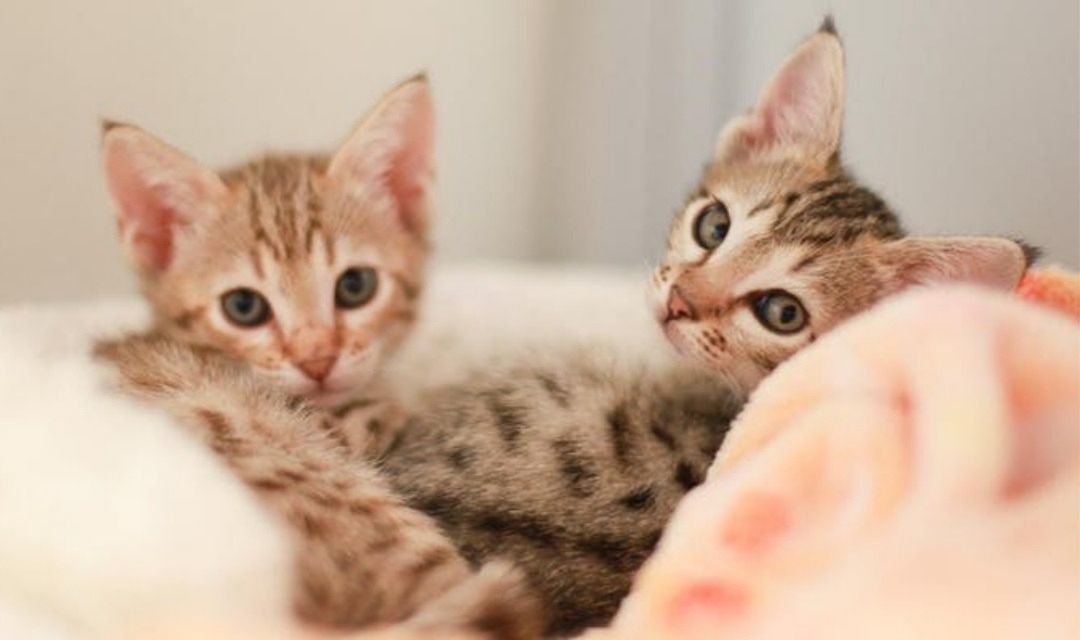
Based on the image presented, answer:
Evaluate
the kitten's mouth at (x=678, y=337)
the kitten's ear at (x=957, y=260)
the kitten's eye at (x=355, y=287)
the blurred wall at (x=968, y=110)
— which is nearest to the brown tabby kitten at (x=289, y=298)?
the kitten's eye at (x=355, y=287)

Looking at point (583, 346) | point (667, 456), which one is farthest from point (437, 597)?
point (583, 346)

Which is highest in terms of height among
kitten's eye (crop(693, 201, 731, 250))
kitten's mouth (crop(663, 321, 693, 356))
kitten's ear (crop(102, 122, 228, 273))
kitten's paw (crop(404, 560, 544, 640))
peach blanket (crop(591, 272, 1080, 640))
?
kitten's ear (crop(102, 122, 228, 273))

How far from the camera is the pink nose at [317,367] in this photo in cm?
97

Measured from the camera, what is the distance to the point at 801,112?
1.02 meters

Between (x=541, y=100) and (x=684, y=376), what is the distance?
3.53 feet

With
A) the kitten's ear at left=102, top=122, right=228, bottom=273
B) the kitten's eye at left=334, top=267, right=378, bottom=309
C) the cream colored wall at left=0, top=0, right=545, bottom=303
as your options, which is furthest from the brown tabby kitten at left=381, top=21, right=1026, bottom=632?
the cream colored wall at left=0, top=0, right=545, bottom=303

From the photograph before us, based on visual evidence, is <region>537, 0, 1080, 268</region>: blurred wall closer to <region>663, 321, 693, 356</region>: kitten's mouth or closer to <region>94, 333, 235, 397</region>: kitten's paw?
<region>663, 321, 693, 356</region>: kitten's mouth

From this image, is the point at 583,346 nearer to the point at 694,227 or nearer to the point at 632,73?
the point at 694,227

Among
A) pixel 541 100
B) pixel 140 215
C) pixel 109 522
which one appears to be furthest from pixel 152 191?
pixel 541 100

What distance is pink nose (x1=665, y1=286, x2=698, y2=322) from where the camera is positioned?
952 millimetres

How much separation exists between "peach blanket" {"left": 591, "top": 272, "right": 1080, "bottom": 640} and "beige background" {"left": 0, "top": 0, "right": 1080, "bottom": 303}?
2.60 ft

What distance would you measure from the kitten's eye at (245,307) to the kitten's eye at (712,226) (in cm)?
37

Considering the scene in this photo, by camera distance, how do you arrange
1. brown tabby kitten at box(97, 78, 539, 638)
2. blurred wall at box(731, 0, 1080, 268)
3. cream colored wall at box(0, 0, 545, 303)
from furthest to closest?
cream colored wall at box(0, 0, 545, 303) → blurred wall at box(731, 0, 1080, 268) → brown tabby kitten at box(97, 78, 539, 638)

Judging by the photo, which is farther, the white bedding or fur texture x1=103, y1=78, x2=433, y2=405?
fur texture x1=103, y1=78, x2=433, y2=405
